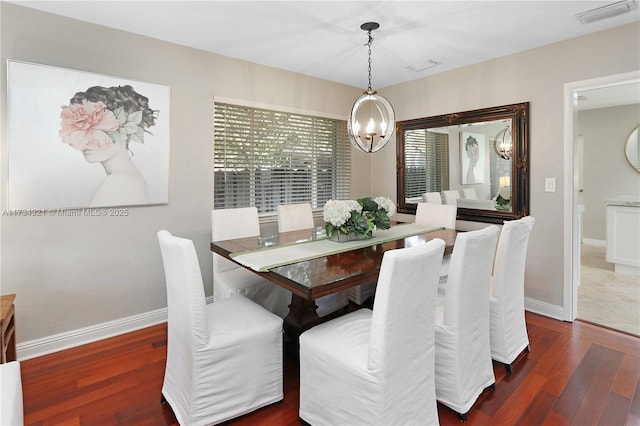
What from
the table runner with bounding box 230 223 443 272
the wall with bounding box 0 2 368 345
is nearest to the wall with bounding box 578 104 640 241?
the table runner with bounding box 230 223 443 272

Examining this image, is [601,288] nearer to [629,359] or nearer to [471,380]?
[629,359]

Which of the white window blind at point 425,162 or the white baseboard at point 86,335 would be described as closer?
the white baseboard at point 86,335

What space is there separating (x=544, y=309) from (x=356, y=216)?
7.10 ft

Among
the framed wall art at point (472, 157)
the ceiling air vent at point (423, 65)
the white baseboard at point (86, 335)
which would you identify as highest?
the ceiling air vent at point (423, 65)

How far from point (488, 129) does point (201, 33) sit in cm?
293

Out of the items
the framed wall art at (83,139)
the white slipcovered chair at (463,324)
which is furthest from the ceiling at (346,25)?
the white slipcovered chair at (463,324)

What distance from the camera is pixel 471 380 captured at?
1914 mm

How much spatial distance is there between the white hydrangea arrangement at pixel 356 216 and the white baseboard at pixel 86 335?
1.81m

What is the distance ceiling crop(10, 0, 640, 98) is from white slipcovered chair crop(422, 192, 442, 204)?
1478 millimetres

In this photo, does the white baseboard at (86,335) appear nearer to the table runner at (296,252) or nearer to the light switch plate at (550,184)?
the table runner at (296,252)

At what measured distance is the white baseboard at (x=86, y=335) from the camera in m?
2.50

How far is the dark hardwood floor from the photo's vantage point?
185 centimetres

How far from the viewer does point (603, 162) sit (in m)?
5.82

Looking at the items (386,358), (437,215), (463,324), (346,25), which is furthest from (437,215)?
(386,358)
